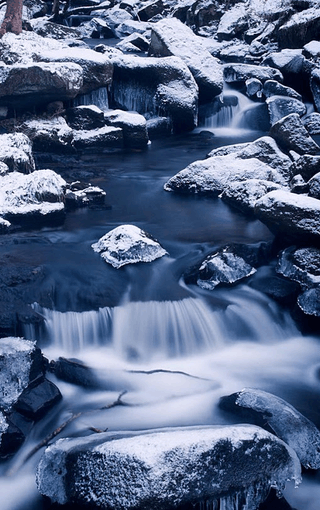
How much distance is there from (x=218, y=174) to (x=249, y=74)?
681 centimetres

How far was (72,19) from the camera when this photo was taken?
21797mm

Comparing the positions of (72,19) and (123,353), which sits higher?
(72,19)

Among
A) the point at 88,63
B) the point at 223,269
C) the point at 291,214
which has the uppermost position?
the point at 88,63

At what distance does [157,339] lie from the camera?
4.90 metres

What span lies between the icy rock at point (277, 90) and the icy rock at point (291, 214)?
7.91 m

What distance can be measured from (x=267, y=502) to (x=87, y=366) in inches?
76.7

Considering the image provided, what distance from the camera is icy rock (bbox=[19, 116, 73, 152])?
9656 mm

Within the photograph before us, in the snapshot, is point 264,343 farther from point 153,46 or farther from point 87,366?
point 153,46

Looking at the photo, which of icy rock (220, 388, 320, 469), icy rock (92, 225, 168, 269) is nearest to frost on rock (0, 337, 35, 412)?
icy rock (220, 388, 320, 469)

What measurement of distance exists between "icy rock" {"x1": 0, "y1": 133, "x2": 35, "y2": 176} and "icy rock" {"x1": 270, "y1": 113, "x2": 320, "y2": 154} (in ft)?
13.9

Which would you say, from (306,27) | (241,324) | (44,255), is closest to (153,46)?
(306,27)

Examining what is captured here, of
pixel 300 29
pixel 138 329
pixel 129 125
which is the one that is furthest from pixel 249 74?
Result: pixel 138 329

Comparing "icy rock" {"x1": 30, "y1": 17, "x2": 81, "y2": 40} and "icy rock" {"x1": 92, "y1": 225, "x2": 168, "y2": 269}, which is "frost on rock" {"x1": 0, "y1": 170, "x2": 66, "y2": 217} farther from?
"icy rock" {"x1": 30, "y1": 17, "x2": 81, "y2": 40}

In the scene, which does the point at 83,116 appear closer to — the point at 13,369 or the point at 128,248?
the point at 128,248
